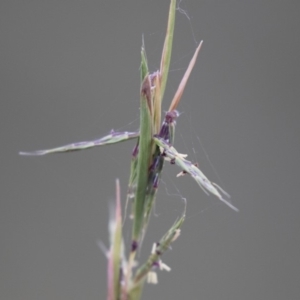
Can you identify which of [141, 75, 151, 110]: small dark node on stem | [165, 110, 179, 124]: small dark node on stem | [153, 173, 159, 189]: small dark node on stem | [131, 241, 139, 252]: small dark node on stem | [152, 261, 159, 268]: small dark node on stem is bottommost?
[152, 261, 159, 268]: small dark node on stem

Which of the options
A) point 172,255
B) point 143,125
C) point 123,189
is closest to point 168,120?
point 143,125

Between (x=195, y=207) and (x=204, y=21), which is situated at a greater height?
(x=204, y=21)

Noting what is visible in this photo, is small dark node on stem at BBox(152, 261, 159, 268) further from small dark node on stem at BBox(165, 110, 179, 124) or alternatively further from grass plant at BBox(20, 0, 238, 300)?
small dark node on stem at BBox(165, 110, 179, 124)

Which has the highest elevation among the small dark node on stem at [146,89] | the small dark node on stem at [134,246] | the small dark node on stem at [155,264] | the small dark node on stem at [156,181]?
the small dark node on stem at [146,89]

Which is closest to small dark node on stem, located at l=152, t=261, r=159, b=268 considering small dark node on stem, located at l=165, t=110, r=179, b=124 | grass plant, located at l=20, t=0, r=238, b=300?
grass plant, located at l=20, t=0, r=238, b=300

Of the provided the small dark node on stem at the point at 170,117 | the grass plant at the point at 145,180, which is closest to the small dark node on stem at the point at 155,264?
the grass plant at the point at 145,180

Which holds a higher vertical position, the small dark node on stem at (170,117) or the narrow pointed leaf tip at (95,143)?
the small dark node on stem at (170,117)

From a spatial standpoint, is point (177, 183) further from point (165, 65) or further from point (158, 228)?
point (165, 65)

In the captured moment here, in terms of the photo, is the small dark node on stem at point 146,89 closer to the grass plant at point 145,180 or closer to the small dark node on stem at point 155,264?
the grass plant at point 145,180
